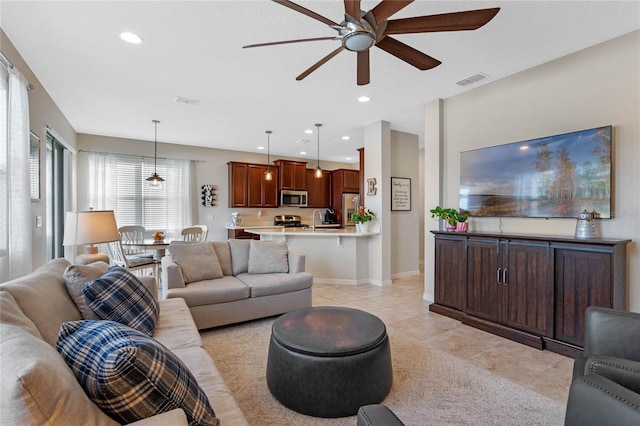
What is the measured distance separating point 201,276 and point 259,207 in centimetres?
417

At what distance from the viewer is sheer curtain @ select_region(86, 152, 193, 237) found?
19.2 ft

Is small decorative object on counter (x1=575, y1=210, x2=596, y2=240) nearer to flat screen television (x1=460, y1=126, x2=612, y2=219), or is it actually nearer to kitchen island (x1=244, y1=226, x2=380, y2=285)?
flat screen television (x1=460, y1=126, x2=612, y2=219)

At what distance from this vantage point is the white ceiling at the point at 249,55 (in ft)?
7.30

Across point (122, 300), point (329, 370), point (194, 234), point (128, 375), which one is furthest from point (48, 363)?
point (194, 234)

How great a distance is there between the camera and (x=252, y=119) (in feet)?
15.9

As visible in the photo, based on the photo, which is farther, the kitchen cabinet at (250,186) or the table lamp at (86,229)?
the kitchen cabinet at (250,186)

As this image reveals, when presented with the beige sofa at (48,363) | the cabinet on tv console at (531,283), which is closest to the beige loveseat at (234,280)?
the beige sofa at (48,363)

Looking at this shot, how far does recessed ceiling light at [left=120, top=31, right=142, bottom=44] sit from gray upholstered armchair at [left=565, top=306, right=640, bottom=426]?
3.56m

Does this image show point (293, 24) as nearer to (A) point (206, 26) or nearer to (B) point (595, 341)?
(A) point (206, 26)

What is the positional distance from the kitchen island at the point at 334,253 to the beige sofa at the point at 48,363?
3223 mm

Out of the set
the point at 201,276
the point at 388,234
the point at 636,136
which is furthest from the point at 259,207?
the point at 636,136

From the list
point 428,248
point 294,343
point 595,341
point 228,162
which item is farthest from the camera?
point 228,162

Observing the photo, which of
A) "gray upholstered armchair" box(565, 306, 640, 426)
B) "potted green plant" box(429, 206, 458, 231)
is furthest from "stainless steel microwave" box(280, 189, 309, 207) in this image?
"gray upholstered armchair" box(565, 306, 640, 426)

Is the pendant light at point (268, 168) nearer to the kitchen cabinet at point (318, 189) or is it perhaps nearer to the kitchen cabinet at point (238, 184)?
the kitchen cabinet at point (238, 184)
